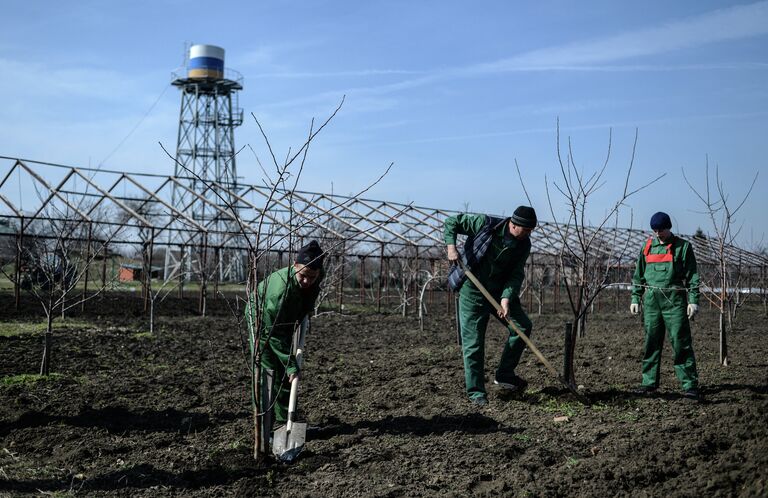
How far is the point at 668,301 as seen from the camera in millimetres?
6164

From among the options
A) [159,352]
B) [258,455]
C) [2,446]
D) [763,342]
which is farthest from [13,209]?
[763,342]

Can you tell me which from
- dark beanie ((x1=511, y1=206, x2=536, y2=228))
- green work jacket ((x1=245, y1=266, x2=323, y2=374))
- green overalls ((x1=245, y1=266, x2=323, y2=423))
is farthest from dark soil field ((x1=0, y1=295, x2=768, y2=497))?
dark beanie ((x1=511, y1=206, x2=536, y2=228))

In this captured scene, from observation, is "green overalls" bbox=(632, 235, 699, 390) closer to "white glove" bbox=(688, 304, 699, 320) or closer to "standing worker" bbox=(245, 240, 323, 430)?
"white glove" bbox=(688, 304, 699, 320)

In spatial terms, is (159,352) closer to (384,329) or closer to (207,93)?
(384,329)

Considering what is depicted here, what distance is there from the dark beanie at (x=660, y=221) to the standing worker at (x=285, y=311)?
3155 millimetres

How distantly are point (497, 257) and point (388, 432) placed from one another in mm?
1812

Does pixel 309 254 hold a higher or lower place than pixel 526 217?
lower

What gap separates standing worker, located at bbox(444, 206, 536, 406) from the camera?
19.5 feet

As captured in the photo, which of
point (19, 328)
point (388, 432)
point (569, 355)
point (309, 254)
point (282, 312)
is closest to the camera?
point (309, 254)

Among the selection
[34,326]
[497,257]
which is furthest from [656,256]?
[34,326]

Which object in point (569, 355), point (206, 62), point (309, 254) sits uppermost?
point (206, 62)

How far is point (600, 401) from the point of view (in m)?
5.77

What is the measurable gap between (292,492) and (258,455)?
1.65 ft

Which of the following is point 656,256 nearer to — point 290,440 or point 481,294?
point 481,294
